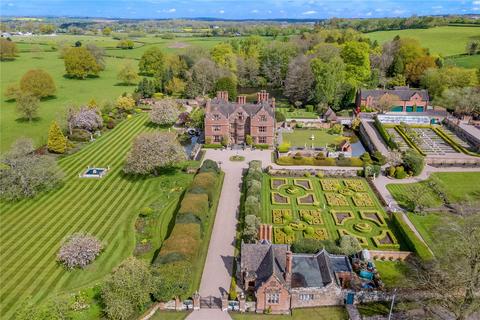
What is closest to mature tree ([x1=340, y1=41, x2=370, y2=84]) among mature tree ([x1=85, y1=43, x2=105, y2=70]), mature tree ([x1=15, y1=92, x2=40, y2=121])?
mature tree ([x1=15, y1=92, x2=40, y2=121])

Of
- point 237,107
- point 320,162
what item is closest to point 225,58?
point 237,107

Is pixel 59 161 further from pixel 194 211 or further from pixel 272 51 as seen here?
pixel 272 51

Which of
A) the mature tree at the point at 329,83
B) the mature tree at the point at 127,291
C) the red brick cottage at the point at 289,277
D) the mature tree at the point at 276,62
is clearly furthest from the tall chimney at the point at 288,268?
the mature tree at the point at 276,62

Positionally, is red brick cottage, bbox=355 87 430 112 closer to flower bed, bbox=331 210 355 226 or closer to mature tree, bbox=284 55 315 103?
mature tree, bbox=284 55 315 103

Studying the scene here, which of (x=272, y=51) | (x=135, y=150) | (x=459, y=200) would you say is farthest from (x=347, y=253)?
(x=272, y=51)

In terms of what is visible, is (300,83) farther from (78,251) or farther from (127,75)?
(78,251)

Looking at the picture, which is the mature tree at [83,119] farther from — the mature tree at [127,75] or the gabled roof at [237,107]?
the mature tree at [127,75]
